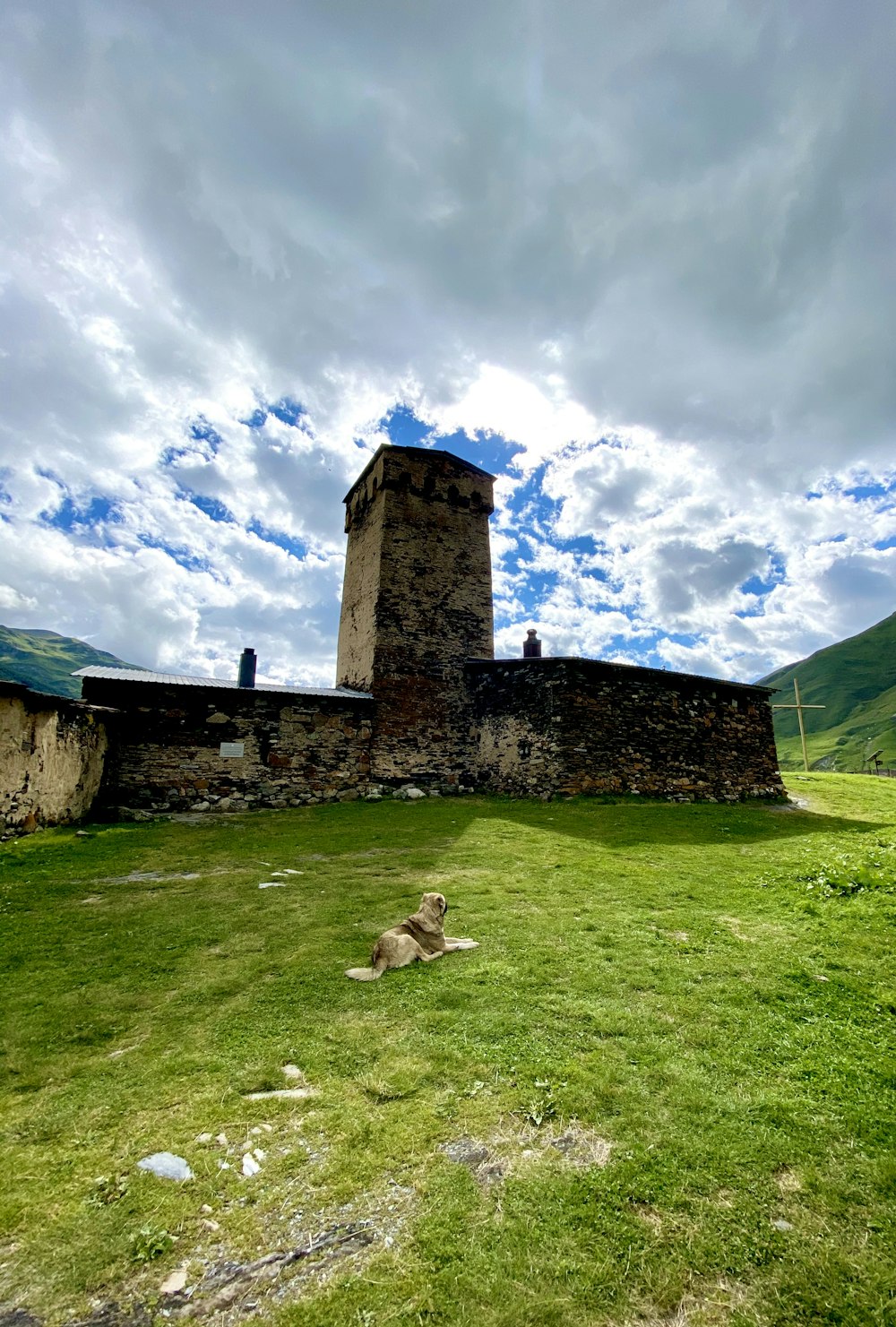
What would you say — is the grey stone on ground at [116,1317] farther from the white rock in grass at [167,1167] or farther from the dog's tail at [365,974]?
the dog's tail at [365,974]

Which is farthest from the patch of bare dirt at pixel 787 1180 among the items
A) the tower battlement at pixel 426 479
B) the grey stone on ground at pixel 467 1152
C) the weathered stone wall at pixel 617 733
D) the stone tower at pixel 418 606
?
the tower battlement at pixel 426 479

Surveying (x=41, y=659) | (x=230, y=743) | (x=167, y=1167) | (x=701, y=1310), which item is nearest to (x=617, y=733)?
(x=230, y=743)

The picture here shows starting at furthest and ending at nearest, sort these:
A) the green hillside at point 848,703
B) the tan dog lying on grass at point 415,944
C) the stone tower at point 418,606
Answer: the green hillside at point 848,703 → the stone tower at point 418,606 → the tan dog lying on grass at point 415,944

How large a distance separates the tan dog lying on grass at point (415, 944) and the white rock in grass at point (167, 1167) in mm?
2317

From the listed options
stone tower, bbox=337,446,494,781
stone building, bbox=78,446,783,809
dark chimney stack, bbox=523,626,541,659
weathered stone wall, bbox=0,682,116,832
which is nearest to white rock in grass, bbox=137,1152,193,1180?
weathered stone wall, bbox=0,682,116,832

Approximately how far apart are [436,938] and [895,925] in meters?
5.08

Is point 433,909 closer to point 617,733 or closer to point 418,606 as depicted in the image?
point 617,733

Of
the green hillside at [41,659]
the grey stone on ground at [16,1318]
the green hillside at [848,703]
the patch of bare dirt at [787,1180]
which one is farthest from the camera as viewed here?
the green hillside at [41,659]

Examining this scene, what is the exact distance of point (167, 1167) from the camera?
301 centimetres

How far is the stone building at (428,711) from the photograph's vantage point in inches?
630

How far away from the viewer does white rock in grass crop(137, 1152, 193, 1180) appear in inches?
116

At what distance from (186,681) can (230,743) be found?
2243mm

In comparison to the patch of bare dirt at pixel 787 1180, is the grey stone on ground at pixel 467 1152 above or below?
below

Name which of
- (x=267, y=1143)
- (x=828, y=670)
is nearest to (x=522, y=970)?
(x=267, y=1143)
